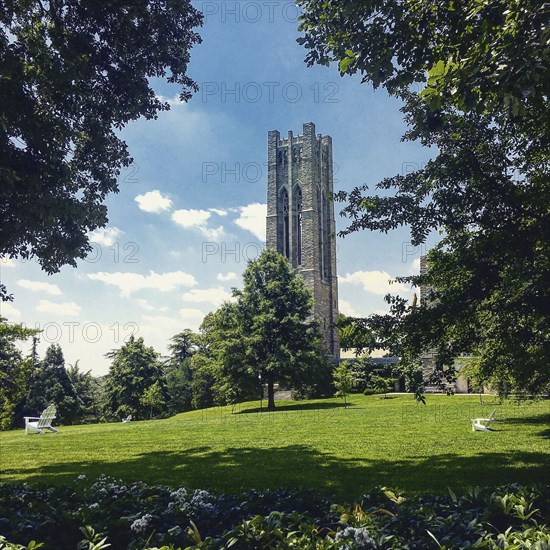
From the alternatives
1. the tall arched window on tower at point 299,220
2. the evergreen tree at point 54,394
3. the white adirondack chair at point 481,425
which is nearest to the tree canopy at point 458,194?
the white adirondack chair at point 481,425

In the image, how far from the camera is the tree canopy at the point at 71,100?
30.8 ft

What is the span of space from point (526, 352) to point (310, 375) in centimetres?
2222

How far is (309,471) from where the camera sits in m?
8.39

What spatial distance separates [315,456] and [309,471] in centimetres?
173

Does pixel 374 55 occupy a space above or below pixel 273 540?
above

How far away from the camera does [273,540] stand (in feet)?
11.4

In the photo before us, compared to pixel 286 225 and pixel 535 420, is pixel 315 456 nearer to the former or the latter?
pixel 535 420

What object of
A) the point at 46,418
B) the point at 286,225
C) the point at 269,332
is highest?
the point at 286,225

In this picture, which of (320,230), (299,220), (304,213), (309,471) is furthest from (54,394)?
(309,471)

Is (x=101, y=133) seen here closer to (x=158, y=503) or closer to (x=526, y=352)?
(x=158, y=503)

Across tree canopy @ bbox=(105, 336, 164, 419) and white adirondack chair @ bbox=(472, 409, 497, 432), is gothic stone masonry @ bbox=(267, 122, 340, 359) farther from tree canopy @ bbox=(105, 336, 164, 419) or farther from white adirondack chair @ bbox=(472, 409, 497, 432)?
white adirondack chair @ bbox=(472, 409, 497, 432)

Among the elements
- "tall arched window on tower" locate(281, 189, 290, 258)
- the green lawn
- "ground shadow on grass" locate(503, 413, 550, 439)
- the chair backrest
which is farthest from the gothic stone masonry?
the green lawn

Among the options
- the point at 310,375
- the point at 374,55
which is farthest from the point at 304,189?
the point at 374,55

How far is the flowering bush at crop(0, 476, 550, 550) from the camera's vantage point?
3344mm
